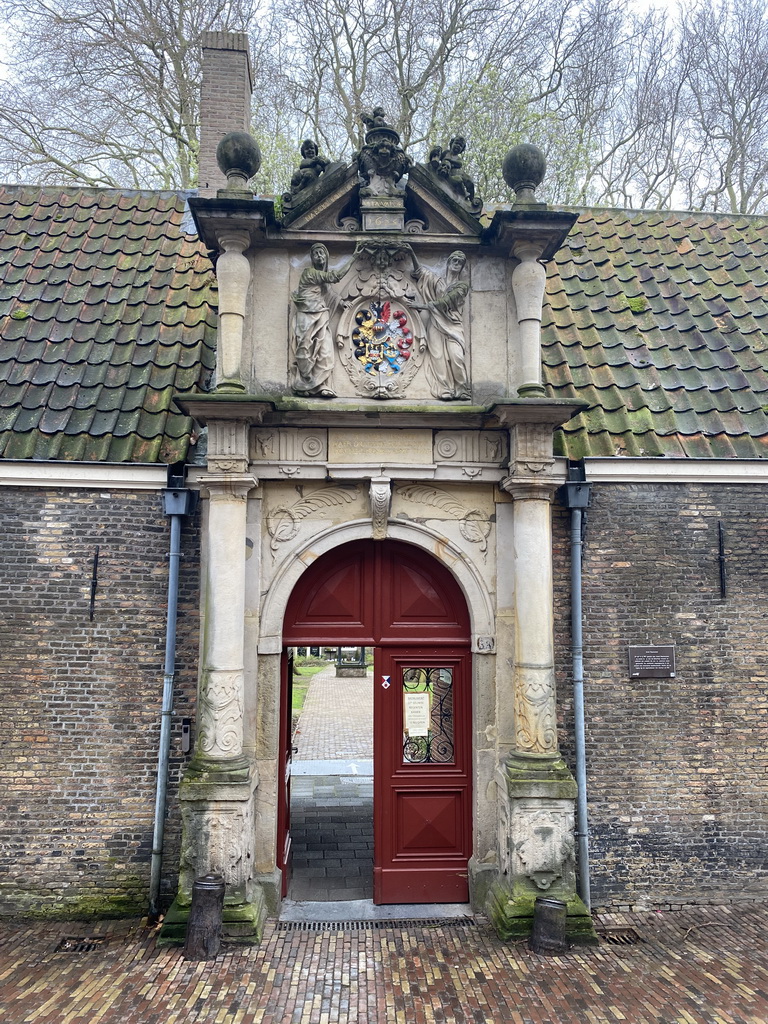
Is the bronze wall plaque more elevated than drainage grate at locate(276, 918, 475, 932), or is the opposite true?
the bronze wall plaque

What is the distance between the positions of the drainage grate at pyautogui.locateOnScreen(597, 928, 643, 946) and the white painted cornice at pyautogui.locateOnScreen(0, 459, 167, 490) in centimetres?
584

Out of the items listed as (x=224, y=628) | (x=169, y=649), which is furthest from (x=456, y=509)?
(x=169, y=649)

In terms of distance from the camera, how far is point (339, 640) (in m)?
6.70

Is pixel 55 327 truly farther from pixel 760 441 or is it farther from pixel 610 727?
pixel 760 441

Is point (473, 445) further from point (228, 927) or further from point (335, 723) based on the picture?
point (335, 723)

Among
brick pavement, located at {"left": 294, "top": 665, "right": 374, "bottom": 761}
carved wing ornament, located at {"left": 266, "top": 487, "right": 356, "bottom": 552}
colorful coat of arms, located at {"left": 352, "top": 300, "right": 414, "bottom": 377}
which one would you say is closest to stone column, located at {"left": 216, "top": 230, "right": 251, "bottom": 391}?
colorful coat of arms, located at {"left": 352, "top": 300, "right": 414, "bottom": 377}

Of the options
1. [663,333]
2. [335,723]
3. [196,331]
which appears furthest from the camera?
[335,723]

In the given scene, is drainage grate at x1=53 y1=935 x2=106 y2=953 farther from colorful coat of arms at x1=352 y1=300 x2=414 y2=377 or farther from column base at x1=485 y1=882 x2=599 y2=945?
colorful coat of arms at x1=352 y1=300 x2=414 y2=377

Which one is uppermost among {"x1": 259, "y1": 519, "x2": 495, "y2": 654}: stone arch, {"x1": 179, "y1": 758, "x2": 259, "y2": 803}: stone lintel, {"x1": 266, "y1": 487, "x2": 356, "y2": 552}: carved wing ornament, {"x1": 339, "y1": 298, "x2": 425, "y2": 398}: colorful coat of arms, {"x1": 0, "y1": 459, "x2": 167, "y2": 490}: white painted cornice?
{"x1": 339, "y1": 298, "x2": 425, "y2": 398}: colorful coat of arms

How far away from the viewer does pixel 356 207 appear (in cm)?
677

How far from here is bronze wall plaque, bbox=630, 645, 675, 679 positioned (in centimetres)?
681

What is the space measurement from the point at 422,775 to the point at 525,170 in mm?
6000

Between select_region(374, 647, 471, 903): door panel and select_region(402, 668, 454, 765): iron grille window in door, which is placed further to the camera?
select_region(402, 668, 454, 765): iron grille window in door

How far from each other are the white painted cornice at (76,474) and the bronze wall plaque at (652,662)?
5014 millimetres
